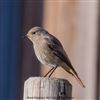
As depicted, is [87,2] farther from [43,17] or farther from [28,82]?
[28,82]

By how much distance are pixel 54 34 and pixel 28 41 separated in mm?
604

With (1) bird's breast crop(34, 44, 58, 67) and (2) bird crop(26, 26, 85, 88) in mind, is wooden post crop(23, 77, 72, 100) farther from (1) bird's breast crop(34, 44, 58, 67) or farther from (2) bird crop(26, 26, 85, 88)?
(1) bird's breast crop(34, 44, 58, 67)

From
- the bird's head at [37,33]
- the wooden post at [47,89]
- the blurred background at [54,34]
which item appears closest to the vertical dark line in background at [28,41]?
the blurred background at [54,34]

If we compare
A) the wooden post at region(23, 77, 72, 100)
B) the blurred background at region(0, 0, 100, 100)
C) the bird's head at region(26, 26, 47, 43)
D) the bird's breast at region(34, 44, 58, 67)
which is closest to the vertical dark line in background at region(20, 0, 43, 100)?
the blurred background at region(0, 0, 100, 100)

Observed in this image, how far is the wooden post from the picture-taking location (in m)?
4.66

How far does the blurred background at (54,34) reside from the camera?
28.4ft

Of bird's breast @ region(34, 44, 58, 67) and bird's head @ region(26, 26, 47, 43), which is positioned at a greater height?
bird's head @ region(26, 26, 47, 43)

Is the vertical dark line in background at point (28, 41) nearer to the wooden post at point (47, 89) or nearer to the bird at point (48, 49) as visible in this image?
the bird at point (48, 49)

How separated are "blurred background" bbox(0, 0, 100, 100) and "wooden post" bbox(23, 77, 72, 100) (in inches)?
148

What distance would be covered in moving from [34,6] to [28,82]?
16.8 feet

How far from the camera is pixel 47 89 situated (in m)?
4.70

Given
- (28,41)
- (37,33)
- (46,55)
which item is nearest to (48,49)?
(46,55)

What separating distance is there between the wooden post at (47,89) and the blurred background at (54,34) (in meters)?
3.77

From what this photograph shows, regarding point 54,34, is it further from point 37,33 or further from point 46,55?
point 46,55
